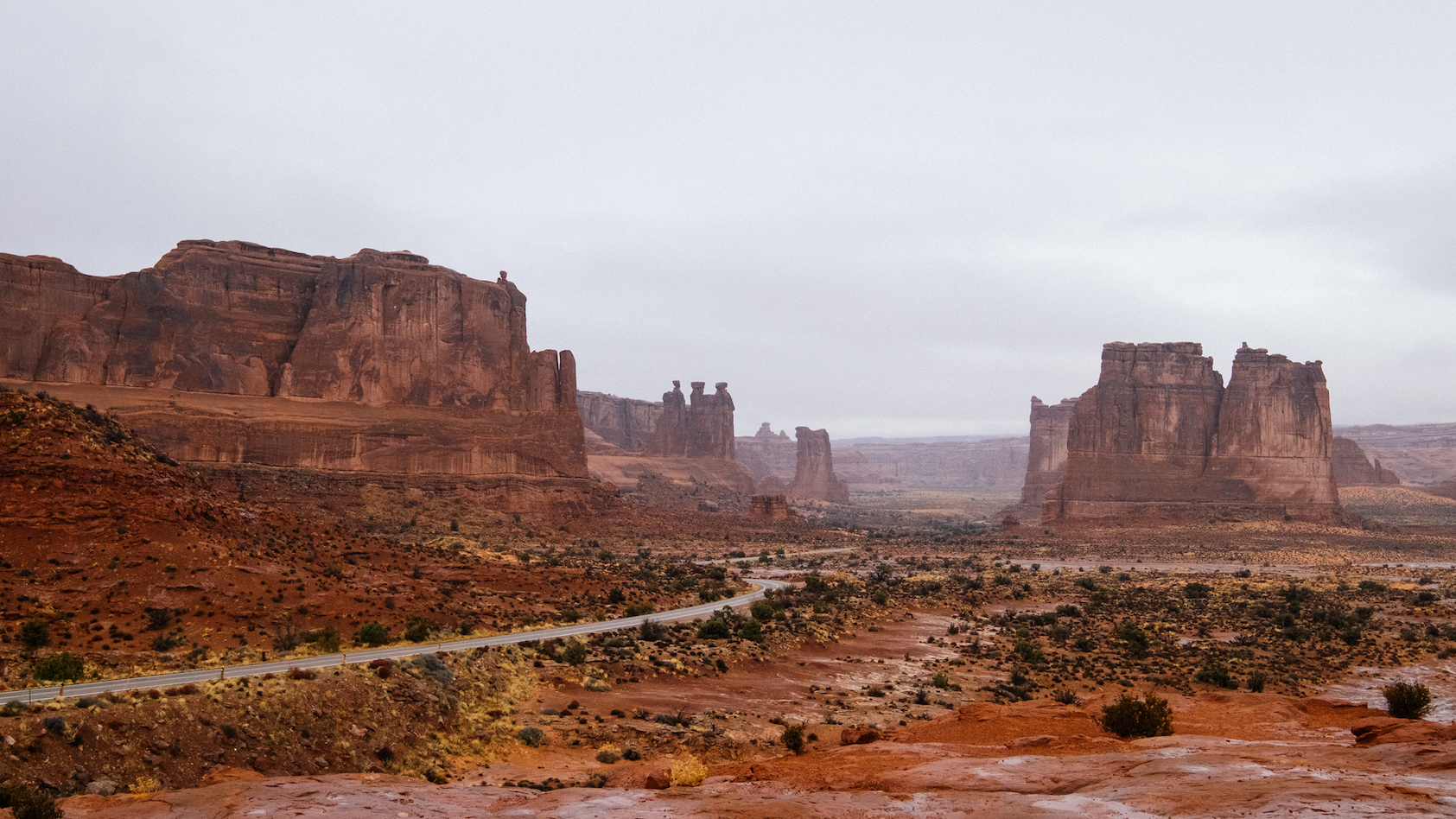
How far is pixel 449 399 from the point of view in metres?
76.2

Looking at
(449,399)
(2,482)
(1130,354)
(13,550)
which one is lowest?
(13,550)

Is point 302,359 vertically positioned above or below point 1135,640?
above

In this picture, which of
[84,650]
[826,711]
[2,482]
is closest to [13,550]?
[2,482]

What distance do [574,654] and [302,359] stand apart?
53.9m

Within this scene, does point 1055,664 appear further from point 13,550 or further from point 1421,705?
point 13,550

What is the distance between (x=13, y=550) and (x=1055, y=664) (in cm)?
3073

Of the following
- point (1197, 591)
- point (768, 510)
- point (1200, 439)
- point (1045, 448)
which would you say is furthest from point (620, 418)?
point (1197, 591)

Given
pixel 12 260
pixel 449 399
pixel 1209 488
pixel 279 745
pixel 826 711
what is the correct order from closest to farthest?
1. pixel 279 745
2. pixel 826 711
3. pixel 12 260
4. pixel 449 399
5. pixel 1209 488

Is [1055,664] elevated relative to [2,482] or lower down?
lower down

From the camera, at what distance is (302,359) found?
233 ft

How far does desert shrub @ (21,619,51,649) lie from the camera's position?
21230 millimetres

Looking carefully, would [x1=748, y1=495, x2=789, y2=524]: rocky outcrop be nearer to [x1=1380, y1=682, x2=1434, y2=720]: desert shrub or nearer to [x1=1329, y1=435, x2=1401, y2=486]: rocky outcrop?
[x1=1380, y1=682, x2=1434, y2=720]: desert shrub

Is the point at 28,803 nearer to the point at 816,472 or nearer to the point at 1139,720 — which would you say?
the point at 1139,720

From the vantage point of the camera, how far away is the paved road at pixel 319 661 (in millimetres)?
17609
